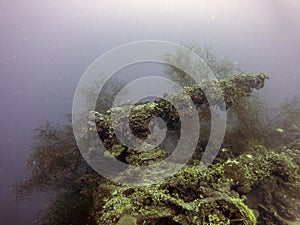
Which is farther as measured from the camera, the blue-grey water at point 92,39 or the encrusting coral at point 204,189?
the blue-grey water at point 92,39

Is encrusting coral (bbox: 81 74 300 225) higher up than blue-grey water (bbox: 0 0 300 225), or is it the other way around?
blue-grey water (bbox: 0 0 300 225)

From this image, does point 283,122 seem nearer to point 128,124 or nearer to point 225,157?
point 225,157

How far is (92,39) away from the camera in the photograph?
207 feet

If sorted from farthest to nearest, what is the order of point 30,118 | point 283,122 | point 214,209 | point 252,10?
1. point 252,10
2. point 30,118
3. point 283,122
4. point 214,209

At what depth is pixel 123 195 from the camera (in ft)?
15.2

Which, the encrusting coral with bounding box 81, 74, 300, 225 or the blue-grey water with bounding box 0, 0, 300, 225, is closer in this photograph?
the encrusting coral with bounding box 81, 74, 300, 225

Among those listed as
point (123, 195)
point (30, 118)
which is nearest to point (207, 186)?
point (123, 195)

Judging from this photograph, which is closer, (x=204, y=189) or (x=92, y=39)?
(x=204, y=189)

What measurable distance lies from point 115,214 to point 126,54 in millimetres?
5020

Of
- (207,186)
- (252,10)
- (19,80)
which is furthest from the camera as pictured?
(19,80)

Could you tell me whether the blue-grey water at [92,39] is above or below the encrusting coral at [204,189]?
above

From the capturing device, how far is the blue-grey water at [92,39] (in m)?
39.5

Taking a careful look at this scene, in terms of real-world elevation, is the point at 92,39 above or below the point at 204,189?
above

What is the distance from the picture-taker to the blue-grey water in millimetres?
39469
